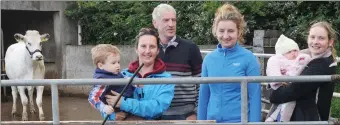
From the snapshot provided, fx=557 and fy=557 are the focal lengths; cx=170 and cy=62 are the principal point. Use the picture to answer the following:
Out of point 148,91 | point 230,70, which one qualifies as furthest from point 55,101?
point 230,70

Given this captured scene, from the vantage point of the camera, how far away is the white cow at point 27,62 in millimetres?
8852

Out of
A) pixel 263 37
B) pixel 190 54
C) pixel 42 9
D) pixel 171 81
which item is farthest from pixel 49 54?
pixel 171 81

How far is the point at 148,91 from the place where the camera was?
10.8 feet

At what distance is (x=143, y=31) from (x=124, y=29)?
8531 mm

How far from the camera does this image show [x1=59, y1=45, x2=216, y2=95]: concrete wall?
10.9 m

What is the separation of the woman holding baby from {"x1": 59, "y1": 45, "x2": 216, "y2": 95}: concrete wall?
7.63 meters

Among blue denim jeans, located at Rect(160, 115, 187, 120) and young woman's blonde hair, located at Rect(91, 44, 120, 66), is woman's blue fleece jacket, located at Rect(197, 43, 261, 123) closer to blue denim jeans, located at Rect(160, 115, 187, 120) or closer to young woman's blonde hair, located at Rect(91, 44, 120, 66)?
blue denim jeans, located at Rect(160, 115, 187, 120)

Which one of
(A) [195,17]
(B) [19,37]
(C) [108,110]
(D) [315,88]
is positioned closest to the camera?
(C) [108,110]

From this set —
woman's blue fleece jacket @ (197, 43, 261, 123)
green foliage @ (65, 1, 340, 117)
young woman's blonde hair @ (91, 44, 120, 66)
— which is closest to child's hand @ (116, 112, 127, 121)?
young woman's blonde hair @ (91, 44, 120, 66)

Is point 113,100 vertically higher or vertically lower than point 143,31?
lower

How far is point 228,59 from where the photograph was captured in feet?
11.2

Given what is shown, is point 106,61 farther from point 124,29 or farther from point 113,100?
point 124,29

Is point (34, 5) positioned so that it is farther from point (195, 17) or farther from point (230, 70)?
point (230, 70)

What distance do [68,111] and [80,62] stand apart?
216 centimetres
